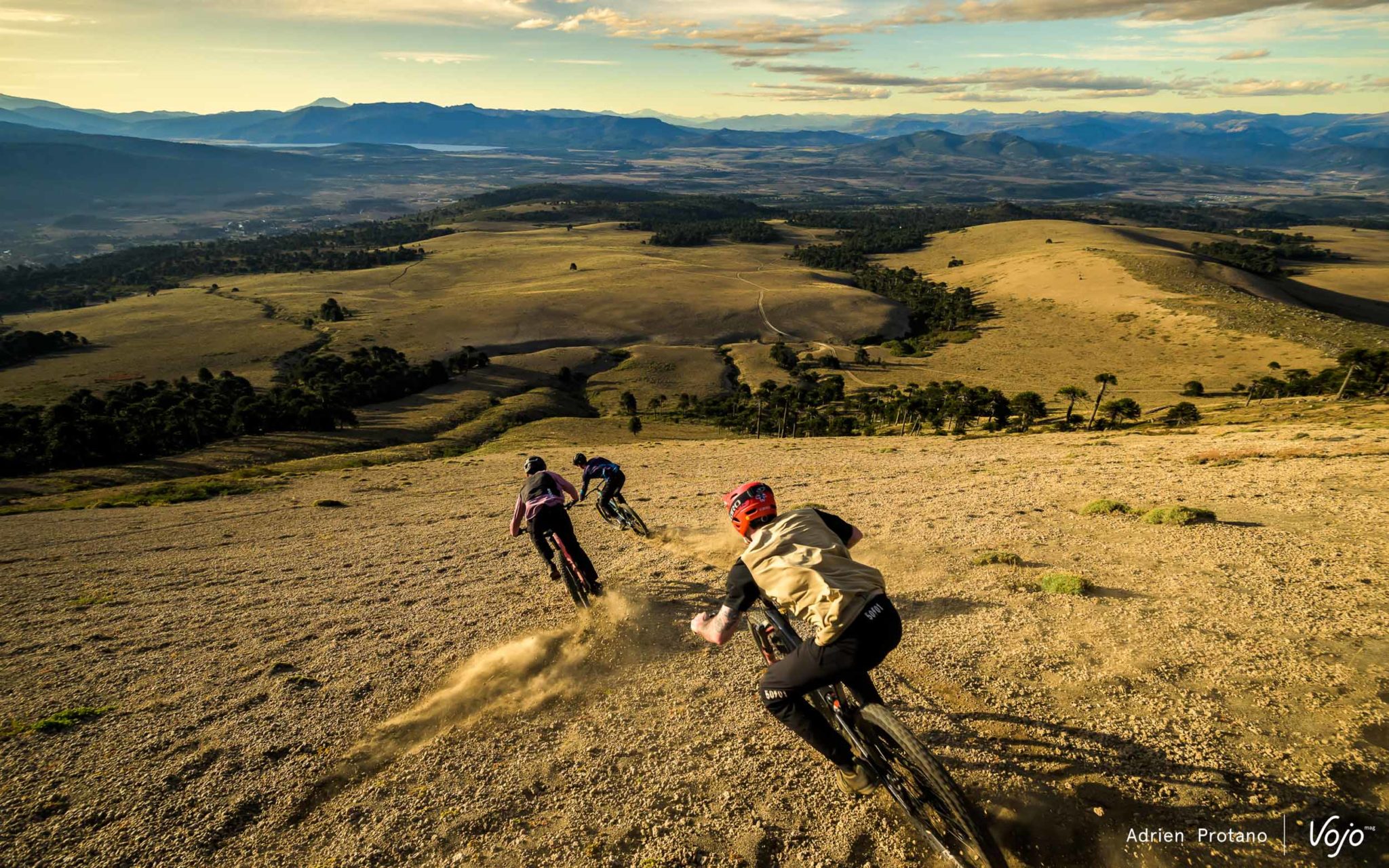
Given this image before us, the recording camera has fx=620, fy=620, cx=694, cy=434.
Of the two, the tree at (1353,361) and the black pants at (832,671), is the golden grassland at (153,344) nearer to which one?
the black pants at (832,671)

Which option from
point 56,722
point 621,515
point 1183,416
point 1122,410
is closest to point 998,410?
point 1122,410

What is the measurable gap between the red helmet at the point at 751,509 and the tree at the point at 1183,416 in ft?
194

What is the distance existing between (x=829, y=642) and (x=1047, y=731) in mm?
3795

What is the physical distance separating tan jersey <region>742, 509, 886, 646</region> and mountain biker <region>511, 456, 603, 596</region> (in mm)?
6581

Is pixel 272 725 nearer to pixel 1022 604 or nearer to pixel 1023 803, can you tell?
pixel 1023 803

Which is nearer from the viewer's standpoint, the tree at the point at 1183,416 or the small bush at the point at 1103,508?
the small bush at the point at 1103,508

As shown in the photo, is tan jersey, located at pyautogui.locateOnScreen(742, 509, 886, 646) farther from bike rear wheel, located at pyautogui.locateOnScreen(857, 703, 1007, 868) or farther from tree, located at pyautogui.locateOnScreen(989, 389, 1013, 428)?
tree, located at pyautogui.locateOnScreen(989, 389, 1013, 428)

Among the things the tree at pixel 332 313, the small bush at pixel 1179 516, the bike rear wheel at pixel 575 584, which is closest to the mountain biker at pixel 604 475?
the bike rear wheel at pixel 575 584

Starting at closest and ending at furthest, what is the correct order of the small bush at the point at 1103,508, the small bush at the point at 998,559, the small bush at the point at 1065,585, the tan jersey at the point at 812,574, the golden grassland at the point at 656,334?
the tan jersey at the point at 812,574 < the small bush at the point at 1065,585 < the small bush at the point at 998,559 < the small bush at the point at 1103,508 < the golden grassland at the point at 656,334

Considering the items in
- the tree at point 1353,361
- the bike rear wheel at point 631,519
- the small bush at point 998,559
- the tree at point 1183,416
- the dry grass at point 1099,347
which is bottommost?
the dry grass at point 1099,347

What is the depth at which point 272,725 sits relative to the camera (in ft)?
31.2

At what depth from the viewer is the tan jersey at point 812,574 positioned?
648 centimetres

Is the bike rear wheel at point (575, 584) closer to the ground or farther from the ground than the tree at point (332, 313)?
farther from the ground

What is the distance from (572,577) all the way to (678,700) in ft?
14.4
